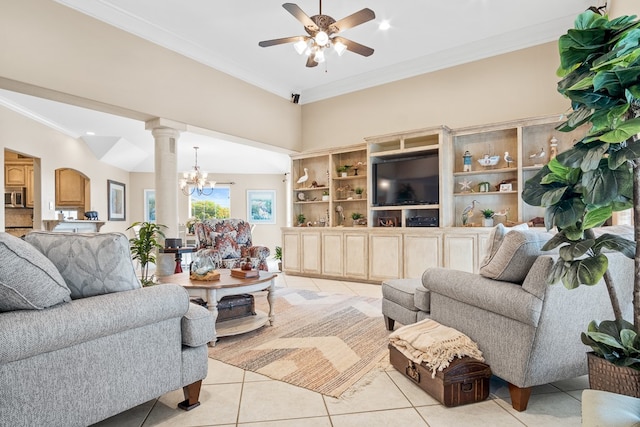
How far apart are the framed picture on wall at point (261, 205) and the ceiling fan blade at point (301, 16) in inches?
290

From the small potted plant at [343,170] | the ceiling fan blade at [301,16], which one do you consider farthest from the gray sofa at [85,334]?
the small potted plant at [343,170]

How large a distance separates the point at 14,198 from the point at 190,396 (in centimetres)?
731

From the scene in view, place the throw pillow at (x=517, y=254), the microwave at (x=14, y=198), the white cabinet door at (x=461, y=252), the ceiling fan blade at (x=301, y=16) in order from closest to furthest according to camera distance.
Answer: the throw pillow at (x=517, y=254), the ceiling fan blade at (x=301, y=16), the white cabinet door at (x=461, y=252), the microwave at (x=14, y=198)

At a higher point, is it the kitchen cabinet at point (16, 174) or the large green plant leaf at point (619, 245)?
the kitchen cabinet at point (16, 174)

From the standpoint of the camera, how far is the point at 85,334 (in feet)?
4.85

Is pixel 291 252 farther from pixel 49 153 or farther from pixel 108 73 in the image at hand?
pixel 49 153

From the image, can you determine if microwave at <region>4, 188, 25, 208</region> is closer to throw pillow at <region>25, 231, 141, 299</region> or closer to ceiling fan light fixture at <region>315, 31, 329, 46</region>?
throw pillow at <region>25, 231, 141, 299</region>

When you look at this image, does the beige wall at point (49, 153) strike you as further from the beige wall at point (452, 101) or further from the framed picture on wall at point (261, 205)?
the beige wall at point (452, 101)

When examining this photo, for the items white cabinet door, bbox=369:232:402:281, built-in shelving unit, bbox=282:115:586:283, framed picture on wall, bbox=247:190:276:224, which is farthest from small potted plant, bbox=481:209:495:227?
framed picture on wall, bbox=247:190:276:224

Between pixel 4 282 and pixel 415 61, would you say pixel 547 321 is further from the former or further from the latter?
pixel 415 61

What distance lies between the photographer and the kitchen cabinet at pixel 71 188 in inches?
301

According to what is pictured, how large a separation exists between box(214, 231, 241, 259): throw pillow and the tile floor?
2798 mm

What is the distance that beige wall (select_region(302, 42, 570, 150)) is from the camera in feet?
15.2

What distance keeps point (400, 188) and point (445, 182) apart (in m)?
0.71
